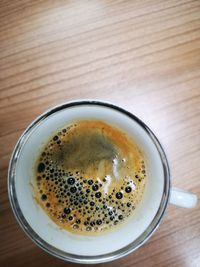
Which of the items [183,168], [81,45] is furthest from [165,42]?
[183,168]

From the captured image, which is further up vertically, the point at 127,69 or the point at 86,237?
the point at 127,69

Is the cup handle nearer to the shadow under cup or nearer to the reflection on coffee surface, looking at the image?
the shadow under cup

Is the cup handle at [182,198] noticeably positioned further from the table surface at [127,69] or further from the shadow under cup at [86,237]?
the table surface at [127,69]

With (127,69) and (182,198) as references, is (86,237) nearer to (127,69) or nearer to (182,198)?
(182,198)

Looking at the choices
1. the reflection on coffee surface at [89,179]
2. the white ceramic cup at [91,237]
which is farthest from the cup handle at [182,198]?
the reflection on coffee surface at [89,179]

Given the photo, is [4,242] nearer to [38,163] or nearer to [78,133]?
[38,163]

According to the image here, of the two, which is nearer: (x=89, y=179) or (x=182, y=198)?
(x=182, y=198)

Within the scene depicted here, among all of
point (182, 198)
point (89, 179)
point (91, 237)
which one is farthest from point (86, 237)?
point (182, 198)
